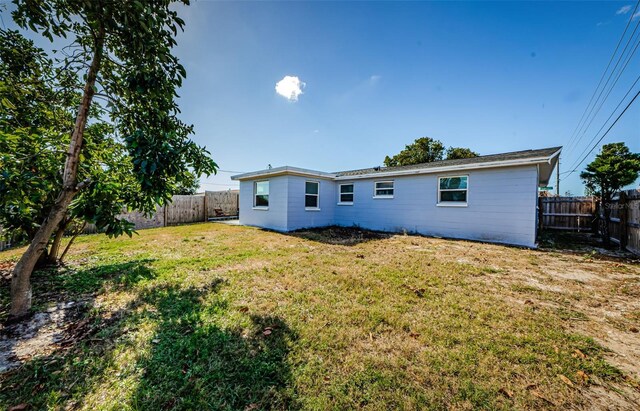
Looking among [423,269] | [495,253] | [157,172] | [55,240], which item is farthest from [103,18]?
[495,253]

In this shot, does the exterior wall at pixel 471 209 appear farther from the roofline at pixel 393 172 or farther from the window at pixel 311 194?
the window at pixel 311 194

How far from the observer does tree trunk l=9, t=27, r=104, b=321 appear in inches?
111

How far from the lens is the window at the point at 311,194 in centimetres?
1143

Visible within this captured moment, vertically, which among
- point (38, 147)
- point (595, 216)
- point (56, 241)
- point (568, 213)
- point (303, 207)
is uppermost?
point (38, 147)

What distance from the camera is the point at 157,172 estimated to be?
275 cm

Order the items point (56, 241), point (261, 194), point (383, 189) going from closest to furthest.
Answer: point (56, 241)
point (383, 189)
point (261, 194)

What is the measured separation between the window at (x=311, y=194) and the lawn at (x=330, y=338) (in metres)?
6.67

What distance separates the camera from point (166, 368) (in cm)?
206

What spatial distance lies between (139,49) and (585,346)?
20.3ft

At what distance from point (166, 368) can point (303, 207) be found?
931 cm

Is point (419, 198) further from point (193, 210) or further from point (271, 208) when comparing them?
point (193, 210)

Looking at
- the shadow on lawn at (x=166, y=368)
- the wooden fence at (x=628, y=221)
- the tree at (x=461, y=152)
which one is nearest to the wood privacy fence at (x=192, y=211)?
the shadow on lawn at (x=166, y=368)

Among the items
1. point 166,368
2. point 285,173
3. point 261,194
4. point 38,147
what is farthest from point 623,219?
point 38,147

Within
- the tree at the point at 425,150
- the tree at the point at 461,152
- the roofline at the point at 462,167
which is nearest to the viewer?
the roofline at the point at 462,167
